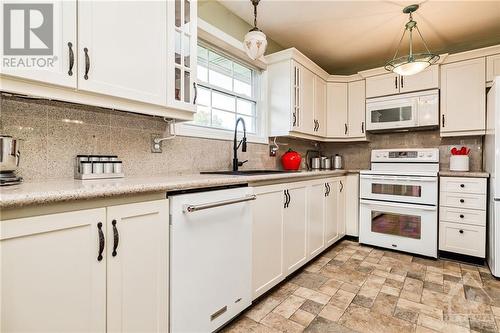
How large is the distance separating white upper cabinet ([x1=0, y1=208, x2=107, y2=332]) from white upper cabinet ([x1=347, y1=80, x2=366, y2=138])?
3.46m

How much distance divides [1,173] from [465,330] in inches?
105

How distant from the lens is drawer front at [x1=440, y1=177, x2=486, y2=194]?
259cm

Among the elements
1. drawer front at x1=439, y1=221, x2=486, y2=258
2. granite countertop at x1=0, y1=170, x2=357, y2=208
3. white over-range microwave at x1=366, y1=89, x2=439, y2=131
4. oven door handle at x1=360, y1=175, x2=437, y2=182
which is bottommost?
drawer front at x1=439, y1=221, x2=486, y2=258

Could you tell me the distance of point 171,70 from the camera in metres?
1.60

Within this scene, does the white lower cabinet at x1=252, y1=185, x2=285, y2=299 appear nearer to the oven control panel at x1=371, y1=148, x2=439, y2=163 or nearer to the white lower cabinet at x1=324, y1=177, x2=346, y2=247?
the white lower cabinet at x1=324, y1=177, x2=346, y2=247

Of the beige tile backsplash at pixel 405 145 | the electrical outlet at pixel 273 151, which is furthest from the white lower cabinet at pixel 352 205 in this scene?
the electrical outlet at pixel 273 151

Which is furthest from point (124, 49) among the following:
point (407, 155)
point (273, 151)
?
point (407, 155)

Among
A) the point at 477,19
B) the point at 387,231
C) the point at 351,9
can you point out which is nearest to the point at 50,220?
the point at 351,9

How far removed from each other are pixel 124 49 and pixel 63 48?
0.28 metres

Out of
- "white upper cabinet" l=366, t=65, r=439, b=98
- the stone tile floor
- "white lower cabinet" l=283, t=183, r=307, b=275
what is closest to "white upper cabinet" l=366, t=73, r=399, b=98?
"white upper cabinet" l=366, t=65, r=439, b=98

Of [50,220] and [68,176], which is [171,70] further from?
[50,220]

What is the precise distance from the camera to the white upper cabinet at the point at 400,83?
3082 millimetres

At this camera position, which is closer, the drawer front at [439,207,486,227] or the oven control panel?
the drawer front at [439,207,486,227]

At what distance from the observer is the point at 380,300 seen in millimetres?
1959
